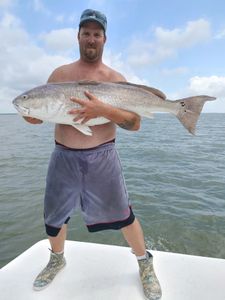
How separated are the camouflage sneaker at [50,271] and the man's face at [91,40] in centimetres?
225

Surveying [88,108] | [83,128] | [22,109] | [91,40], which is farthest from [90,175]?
[91,40]

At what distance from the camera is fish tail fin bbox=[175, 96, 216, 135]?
3.38 m

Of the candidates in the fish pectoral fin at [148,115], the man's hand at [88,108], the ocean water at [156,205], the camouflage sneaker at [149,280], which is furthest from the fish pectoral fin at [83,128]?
the ocean water at [156,205]

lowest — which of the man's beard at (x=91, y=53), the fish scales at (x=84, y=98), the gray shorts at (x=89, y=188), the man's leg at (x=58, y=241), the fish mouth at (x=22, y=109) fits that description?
the man's leg at (x=58, y=241)

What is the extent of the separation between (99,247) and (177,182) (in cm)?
737

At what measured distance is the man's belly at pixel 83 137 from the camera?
344 centimetres

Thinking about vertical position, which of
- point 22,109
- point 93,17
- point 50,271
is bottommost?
point 50,271

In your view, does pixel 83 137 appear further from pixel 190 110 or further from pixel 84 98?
pixel 190 110

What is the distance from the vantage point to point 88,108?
297 cm

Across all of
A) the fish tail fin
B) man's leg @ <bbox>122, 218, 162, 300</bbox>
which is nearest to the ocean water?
man's leg @ <bbox>122, 218, 162, 300</bbox>

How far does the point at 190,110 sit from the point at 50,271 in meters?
2.29

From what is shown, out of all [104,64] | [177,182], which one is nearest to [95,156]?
[104,64]

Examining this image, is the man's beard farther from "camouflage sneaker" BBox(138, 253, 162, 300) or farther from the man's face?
"camouflage sneaker" BBox(138, 253, 162, 300)

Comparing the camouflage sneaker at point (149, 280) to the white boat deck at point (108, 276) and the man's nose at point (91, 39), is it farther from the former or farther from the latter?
the man's nose at point (91, 39)
